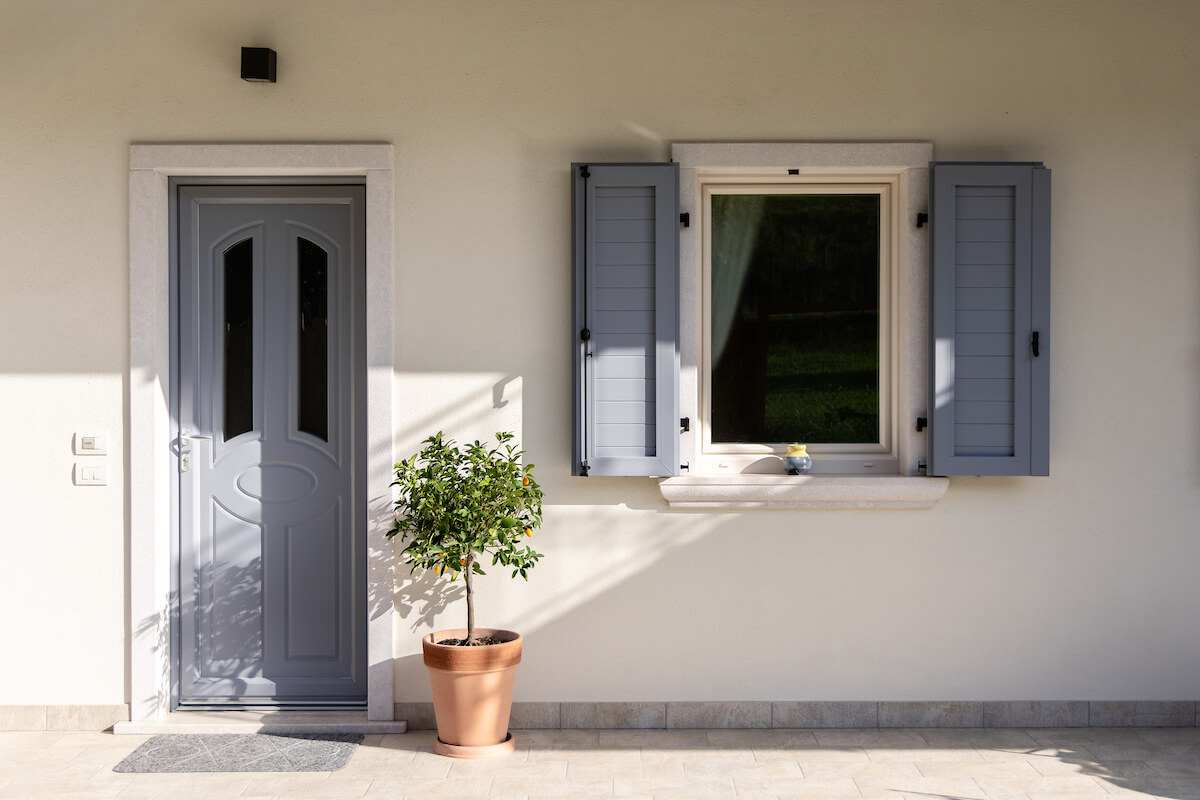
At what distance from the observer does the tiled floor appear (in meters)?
3.38

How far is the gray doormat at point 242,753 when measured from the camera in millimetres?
3596

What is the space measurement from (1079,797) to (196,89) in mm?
4025

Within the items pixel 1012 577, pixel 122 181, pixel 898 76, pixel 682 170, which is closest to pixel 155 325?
pixel 122 181

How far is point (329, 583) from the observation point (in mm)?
→ 4180

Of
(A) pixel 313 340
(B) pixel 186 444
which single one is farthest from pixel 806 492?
(B) pixel 186 444

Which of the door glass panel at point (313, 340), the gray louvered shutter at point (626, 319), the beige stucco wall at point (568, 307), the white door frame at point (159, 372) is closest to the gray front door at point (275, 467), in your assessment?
the door glass panel at point (313, 340)

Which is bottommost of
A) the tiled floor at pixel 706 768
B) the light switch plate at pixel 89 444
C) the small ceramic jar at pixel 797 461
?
the tiled floor at pixel 706 768

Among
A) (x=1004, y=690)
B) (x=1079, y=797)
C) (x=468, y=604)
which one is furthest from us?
(x=1004, y=690)

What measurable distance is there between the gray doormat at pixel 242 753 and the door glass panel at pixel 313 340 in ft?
3.84

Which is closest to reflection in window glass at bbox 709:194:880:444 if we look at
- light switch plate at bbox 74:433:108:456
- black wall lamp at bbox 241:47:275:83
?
black wall lamp at bbox 241:47:275:83

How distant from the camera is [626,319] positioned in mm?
3920

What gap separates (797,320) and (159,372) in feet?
8.30

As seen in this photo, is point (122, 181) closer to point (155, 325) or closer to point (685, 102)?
point (155, 325)

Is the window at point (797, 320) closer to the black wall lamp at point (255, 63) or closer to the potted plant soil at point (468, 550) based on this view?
the potted plant soil at point (468, 550)
